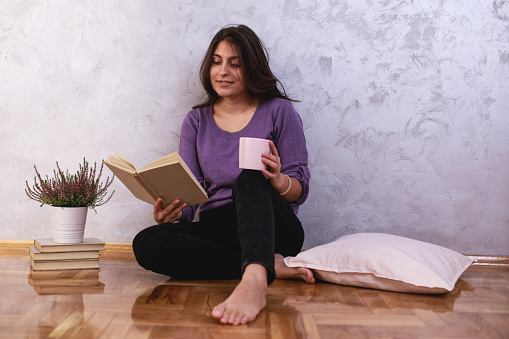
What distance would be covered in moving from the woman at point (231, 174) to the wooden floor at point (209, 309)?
94 millimetres

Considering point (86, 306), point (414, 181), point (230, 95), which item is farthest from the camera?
point (414, 181)

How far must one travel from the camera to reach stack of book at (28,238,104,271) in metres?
2.04

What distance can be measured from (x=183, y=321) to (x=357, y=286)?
2.46ft

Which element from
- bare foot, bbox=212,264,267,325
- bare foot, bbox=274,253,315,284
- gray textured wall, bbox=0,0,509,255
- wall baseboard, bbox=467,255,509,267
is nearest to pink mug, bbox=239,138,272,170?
bare foot, bbox=212,264,267,325

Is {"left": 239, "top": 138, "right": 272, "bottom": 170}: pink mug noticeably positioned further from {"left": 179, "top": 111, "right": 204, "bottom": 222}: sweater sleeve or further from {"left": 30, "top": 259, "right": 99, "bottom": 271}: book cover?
{"left": 30, "top": 259, "right": 99, "bottom": 271}: book cover

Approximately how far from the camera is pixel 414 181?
93.2 inches

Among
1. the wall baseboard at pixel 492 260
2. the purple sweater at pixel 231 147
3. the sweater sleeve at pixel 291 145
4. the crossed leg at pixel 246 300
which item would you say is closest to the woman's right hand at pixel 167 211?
the purple sweater at pixel 231 147

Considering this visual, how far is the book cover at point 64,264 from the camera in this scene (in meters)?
2.04

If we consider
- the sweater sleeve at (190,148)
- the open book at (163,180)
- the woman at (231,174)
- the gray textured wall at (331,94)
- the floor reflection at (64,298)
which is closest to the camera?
the floor reflection at (64,298)

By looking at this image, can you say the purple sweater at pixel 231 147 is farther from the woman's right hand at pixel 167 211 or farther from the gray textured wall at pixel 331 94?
the gray textured wall at pixel 331 94

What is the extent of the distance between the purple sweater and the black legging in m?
0.10

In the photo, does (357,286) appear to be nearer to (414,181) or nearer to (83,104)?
→ (414,181)

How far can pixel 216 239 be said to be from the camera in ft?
6.68

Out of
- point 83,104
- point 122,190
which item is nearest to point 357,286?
point 122,190
